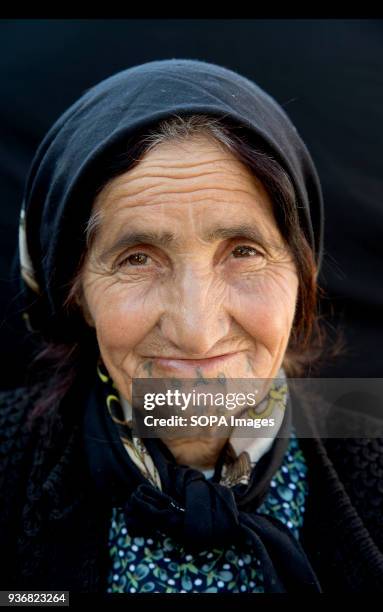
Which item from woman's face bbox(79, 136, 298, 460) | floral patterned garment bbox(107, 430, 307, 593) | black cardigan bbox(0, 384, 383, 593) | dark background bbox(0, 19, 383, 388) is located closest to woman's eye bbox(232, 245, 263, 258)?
woman's face bbox(79, 136, 298, 460)

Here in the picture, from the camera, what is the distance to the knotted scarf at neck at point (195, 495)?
1377 mm

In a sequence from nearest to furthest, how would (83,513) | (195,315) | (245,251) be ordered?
(195,315) < (245,251) < (83,513)

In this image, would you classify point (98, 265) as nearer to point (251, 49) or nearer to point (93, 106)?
point (93, 106)

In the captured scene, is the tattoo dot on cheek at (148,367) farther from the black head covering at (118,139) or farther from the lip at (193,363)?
the black head covering at (118,139)

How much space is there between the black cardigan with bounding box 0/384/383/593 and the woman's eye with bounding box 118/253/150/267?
57cm

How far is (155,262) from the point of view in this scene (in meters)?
1.42

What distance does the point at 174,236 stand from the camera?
133 cm

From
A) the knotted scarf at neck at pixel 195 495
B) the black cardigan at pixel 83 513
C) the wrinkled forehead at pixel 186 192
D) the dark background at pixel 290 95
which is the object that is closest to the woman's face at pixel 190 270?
the wrinkled forehead at pixel 186 192

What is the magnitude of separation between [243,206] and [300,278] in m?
0.31

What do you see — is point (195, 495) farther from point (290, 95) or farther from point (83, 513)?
point (290, 95)

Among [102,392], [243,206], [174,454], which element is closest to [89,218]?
[243,206]

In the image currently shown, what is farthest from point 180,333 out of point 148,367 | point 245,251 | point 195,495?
point 195,495

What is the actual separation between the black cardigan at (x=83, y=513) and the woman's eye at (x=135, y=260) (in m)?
0.57

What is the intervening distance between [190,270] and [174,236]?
86mm
